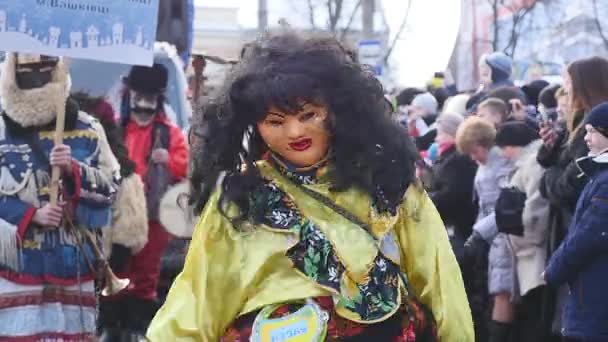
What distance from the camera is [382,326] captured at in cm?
411

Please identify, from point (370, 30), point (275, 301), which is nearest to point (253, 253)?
point (275, 301)

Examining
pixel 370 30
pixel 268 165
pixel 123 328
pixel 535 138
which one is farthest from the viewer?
pixel 370 30

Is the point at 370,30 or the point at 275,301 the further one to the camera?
the point at 370,30

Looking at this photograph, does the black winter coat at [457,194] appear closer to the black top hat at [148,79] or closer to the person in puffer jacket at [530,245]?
the person in puffer jacket at [530,245]

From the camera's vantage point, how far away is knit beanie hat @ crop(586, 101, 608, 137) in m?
6.07

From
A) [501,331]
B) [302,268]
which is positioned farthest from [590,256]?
[302,268]

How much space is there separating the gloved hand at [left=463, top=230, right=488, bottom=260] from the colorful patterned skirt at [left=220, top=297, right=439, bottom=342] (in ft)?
11.5

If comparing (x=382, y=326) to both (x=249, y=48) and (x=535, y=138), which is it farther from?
(x=535, y=138)

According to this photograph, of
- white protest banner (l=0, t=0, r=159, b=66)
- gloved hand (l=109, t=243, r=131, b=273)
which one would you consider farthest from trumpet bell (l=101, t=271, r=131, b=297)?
white protest banner (l=0, t=0, r=159, b=66)

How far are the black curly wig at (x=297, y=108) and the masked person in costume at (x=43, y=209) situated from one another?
2310mm

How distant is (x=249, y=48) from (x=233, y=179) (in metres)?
0.43

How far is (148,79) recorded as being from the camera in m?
9.03

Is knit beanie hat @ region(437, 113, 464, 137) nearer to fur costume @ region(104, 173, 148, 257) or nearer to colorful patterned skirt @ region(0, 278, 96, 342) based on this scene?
fur costume @ region(104, 173, 148, 257)

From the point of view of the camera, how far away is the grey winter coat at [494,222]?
24.6 feet
